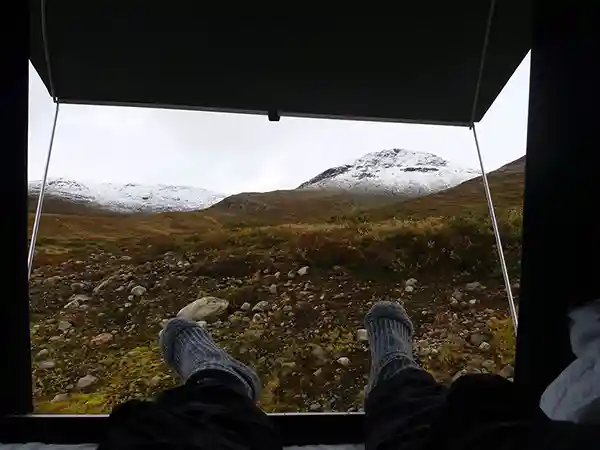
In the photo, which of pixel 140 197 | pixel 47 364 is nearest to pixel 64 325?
pixel 47 364

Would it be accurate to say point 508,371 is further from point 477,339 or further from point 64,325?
point 64,325

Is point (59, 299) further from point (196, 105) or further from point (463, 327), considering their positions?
point (463, 327)

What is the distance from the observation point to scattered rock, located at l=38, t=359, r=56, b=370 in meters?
1.31

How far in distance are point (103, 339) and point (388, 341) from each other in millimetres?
993

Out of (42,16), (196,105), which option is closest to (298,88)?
(196,105)

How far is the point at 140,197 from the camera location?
1.74m

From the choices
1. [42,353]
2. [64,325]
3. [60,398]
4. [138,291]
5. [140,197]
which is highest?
[140,197]

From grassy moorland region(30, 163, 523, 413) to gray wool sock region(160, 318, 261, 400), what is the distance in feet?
0.94

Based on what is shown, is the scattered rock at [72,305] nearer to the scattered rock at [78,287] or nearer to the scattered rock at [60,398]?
the scattered rock at [78,287]

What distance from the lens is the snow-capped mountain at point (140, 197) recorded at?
1.66 meters

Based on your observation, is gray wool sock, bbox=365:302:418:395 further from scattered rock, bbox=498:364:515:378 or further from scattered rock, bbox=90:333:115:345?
scattered rock, bbox=90:333:115:345

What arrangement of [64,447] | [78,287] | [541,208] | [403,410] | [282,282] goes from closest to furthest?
[403,410] < [64,447] < [541,208] < [78,287] < [282,282]

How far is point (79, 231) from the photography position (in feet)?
5.52

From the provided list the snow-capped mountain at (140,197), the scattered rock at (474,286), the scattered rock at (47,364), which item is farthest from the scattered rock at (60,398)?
the scattered rock at (474,286)
